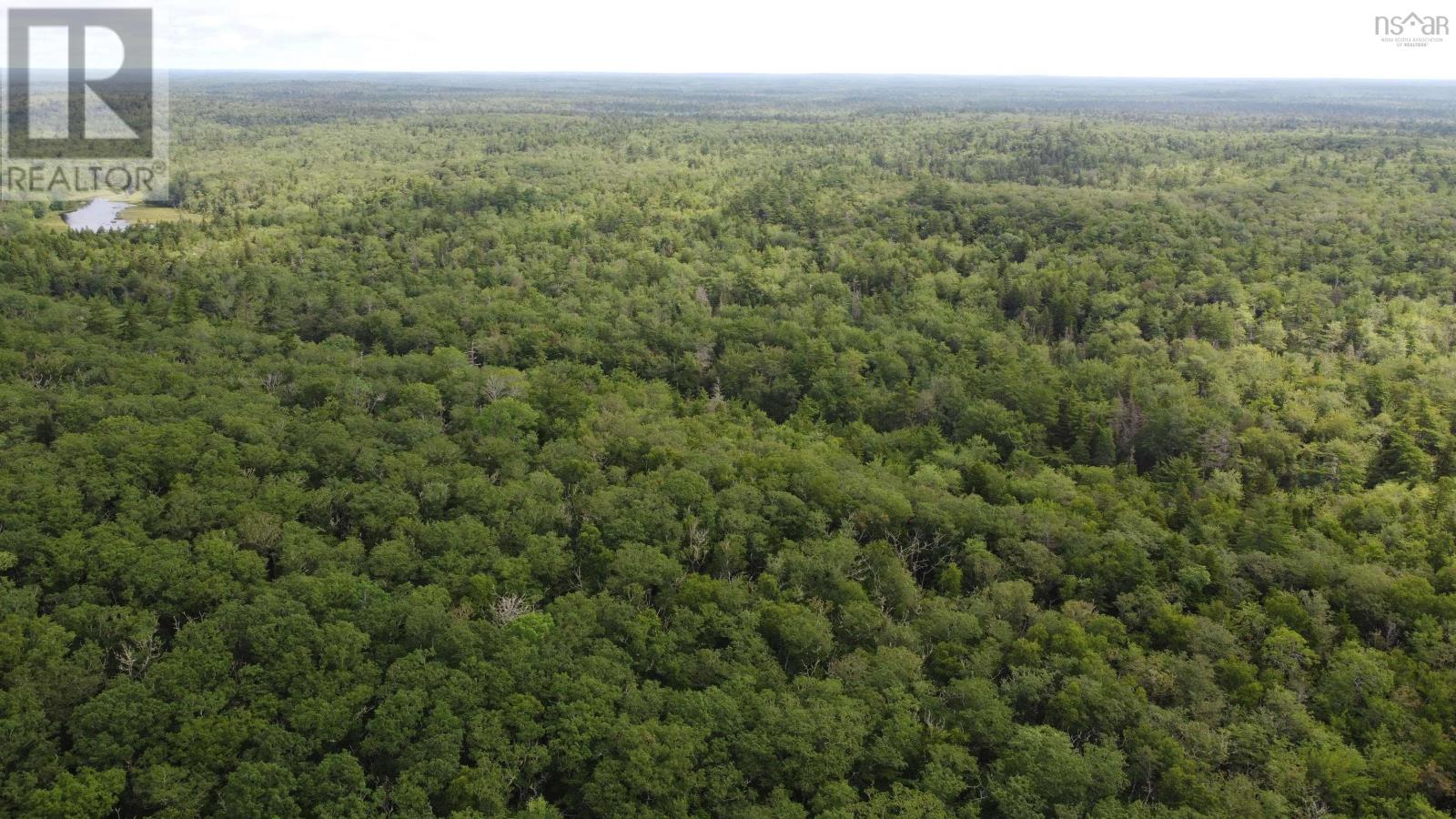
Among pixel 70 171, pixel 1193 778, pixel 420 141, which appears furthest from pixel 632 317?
pixel 420 141

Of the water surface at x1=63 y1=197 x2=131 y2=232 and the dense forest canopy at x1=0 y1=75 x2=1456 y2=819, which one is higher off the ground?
the water surface at x1=63 y1=197 x2=131 y2=232

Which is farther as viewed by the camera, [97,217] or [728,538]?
[97,217]

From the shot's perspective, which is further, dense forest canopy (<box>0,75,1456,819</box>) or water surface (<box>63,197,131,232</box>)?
water surface (<box>63,197,131,232</box>)

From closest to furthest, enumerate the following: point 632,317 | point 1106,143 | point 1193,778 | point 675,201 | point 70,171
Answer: point 1193,778 → point 632,317 → point 675,201 → point 70,171 → point 1106,143

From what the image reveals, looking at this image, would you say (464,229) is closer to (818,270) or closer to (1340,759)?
(818,270)

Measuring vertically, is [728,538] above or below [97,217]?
below

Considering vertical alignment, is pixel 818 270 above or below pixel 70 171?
below

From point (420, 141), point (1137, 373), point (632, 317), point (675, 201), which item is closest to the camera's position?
point (1137, 373)

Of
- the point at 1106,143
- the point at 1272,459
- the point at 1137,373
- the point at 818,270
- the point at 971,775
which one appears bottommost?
the point at 971,775
